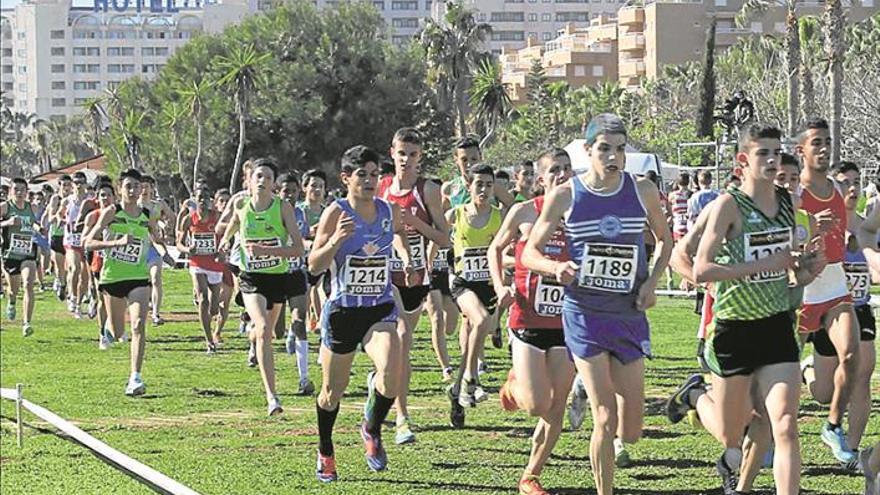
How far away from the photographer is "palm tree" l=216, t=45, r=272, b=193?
234ft

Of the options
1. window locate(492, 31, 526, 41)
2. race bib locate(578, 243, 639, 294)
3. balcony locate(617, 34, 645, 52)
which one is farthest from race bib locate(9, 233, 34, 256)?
window locate(492, 31, 526, 41)

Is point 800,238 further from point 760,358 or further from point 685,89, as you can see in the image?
point 685,89

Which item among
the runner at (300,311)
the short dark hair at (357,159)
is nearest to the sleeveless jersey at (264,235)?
the runner at (300,311)

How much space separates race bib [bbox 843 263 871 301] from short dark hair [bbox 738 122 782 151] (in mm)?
2596

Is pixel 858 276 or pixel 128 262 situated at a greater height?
pixel 858 276

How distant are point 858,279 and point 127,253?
23.8 feet

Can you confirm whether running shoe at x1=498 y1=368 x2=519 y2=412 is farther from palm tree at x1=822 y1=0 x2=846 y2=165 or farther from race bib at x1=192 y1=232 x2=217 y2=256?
palm tree at x1=822 y1=0 x2=846 y2=165

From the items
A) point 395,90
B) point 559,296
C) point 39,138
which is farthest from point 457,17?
point 39,138

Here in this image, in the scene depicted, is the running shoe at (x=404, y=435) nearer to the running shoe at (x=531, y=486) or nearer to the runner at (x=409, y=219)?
the runner at (x=409, y=219)

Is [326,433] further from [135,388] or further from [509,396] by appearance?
[135,388]

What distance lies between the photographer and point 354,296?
9.69 m

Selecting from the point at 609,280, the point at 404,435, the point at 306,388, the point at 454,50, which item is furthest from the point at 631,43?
the point at 609,280

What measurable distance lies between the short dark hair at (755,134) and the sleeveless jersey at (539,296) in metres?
1.54

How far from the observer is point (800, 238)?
7.98m
